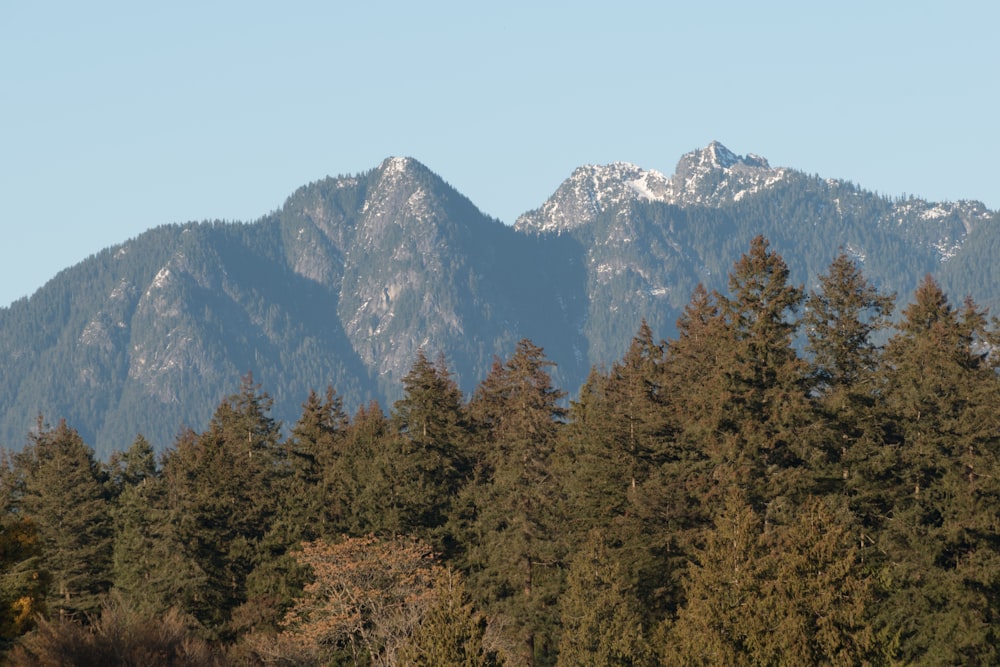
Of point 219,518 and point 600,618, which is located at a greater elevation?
point 219,518

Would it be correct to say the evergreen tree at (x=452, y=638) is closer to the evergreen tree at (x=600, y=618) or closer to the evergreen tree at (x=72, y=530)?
the evergreen tree at (x=600, y=618)

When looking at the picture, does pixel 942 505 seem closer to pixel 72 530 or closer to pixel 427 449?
pixel 427 449

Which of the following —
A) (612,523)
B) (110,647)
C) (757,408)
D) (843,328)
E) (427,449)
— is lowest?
(110,647)

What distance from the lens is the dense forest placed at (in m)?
53.0

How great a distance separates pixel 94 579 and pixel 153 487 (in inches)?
255

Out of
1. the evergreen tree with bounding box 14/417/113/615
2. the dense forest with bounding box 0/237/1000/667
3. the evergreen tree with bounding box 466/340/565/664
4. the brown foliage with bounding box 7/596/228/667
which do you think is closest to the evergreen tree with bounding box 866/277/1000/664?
the dense forest with bounding box 0/237/1000/667

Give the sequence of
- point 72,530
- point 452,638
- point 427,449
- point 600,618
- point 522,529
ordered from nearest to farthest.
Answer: point 452,638
point 600,618
point 522,529
point 427,449
point 72,530

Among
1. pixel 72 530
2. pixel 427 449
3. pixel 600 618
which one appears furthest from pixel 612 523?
pixel 72 530

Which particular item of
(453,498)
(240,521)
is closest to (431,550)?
(453,498)

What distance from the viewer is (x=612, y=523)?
69062mm

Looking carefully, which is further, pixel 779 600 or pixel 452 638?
pixel 779 600

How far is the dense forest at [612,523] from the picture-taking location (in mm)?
53031

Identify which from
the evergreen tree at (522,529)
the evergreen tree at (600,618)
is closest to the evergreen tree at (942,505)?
the evergreen tree at (600,618)

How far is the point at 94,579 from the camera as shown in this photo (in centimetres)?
9238
